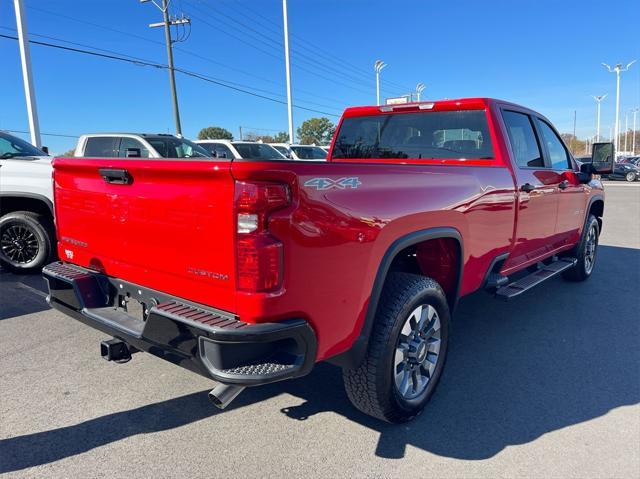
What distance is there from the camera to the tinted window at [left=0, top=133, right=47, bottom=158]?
20.6ft

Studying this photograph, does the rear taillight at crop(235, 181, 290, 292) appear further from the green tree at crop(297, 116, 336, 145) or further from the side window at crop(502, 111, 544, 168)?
the green tree at crop(297, 116, 336, 145)

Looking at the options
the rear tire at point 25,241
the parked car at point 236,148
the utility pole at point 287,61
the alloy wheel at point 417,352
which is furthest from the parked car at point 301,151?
the alloy wheel at point 417,352

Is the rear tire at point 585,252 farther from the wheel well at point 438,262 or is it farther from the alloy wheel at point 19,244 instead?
the alloy wheel at point 19,244

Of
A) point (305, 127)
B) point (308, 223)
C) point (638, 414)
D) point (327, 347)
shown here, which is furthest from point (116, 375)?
point (305, 127)

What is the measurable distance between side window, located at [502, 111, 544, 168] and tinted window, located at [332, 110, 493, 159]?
0.28 metres

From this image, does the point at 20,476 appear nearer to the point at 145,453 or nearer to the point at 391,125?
the point at 145,453

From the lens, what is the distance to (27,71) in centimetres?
1231

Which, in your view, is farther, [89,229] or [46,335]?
[46,335]

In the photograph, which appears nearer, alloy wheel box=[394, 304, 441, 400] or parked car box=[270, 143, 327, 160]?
alloy wheel box=[394, 304, 441, 400]

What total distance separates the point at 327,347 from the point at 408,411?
89 cm

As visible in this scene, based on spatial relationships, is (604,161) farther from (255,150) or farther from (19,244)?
(255,150)

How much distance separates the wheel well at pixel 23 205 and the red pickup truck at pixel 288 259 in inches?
137

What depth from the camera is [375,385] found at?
8.40ft

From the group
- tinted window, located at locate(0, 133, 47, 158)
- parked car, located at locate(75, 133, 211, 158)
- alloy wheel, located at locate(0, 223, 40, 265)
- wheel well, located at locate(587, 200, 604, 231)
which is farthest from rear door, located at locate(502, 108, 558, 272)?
parked car, located at locate(75, 133, 211, 158)
